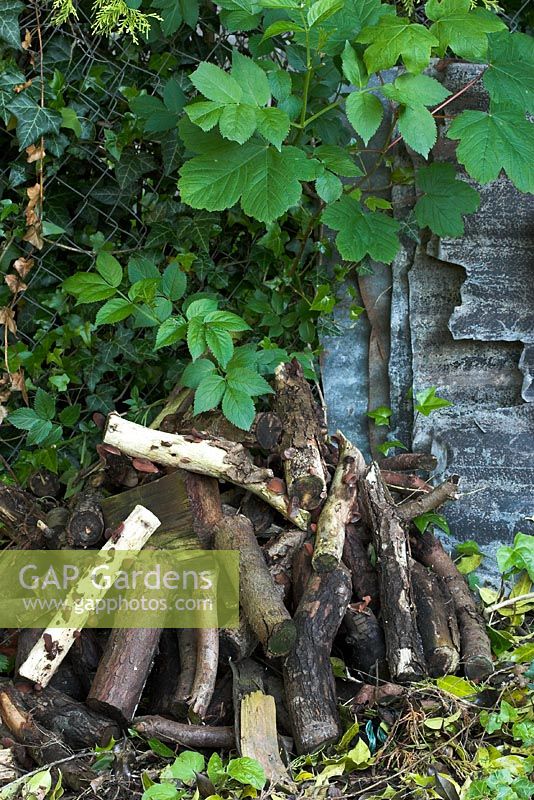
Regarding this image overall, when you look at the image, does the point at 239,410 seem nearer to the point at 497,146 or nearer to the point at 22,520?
the point at 22,520

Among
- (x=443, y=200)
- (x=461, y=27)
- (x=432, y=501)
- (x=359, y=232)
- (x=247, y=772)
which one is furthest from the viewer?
(x=443, y=200)

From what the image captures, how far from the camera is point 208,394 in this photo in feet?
7.95

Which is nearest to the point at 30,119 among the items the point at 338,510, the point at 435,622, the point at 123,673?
the point at 338,510

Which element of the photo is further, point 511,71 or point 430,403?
point 430,403

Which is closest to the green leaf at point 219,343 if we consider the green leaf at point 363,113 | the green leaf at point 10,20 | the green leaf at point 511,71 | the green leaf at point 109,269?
the green leaf at point 109,269

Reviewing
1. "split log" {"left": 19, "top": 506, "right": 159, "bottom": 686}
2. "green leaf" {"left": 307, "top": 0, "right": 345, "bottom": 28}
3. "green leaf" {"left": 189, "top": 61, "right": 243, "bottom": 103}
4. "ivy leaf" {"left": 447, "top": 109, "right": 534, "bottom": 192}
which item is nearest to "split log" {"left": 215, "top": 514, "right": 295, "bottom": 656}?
"split log" {"left": 19, "top": 506, "right": 159, "bottom": 686}

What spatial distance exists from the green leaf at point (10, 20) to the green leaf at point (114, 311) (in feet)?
3.31

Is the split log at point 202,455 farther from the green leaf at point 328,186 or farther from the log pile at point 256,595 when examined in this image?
the green leaf at point 328,186

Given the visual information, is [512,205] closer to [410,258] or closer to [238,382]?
[410,258]

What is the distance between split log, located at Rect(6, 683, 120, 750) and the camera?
2.02m

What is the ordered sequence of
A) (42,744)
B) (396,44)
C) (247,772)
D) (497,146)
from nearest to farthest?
(247,772) < (42,744) < (396,44) < (497,146)

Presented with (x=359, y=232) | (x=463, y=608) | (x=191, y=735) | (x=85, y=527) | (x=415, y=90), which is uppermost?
(x=415, y=90)

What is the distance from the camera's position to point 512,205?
9.72 ft

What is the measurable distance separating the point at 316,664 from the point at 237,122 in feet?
4.88
